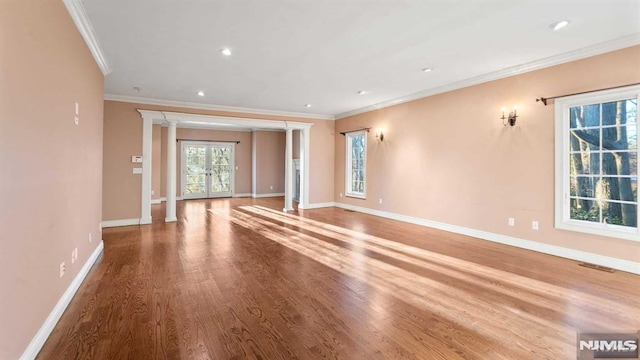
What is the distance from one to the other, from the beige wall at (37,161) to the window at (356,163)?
5.71 metres

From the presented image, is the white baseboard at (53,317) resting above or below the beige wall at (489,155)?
below

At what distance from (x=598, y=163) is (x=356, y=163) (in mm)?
4911

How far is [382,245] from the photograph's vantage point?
4.49 meters

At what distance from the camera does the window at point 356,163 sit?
7594 mm

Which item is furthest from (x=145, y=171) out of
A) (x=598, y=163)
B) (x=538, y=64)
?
(x=598, y=163)

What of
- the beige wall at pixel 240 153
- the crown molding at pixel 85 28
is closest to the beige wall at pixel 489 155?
the crown molding at pixel 85 28

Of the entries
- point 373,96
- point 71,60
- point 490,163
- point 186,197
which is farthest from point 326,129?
point 71,60

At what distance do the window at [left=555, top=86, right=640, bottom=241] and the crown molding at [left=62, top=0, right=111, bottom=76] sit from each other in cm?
538

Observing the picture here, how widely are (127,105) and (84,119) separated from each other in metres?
3.24

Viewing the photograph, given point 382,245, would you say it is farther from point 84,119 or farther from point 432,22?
point 84,119

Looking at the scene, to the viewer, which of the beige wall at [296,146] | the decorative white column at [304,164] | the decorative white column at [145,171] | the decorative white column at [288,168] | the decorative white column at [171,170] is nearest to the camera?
the decorative white column at [145,171]

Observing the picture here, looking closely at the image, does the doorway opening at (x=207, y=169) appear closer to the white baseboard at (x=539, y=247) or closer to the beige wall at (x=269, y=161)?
the beige wall at (x=269, y=161)

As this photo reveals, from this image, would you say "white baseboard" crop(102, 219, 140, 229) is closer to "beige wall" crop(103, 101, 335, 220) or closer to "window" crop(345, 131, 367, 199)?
"beige wall" crop(103, 101, 335, 220)

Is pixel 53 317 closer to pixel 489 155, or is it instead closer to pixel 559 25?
pixel 559 25
